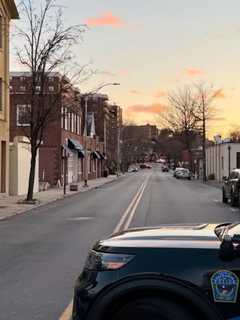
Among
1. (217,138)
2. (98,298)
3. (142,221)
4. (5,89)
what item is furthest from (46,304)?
(217,138)

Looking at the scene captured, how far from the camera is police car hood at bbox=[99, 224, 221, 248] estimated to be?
4520 millimetres

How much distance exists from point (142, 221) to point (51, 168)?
111 feet

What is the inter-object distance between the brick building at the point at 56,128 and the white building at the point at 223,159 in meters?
15.6

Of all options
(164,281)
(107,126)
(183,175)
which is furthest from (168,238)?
(107,126)

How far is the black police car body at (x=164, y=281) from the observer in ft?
13.9

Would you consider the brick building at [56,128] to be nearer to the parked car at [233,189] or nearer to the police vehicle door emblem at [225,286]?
the parked car at [233,189]

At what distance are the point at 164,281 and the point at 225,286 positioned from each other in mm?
430

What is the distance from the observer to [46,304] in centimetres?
755

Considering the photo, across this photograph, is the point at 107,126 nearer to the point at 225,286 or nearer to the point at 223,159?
the point at 223,159

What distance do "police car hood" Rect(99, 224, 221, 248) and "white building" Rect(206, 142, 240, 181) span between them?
55230 millimetres

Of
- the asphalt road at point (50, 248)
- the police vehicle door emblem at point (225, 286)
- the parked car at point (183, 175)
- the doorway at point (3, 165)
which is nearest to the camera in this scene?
the police vehicle door emblem at point (225, 286)

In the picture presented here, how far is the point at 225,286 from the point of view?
421cm

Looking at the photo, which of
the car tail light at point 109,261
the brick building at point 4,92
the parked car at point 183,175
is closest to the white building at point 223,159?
the parked car at point 183,175

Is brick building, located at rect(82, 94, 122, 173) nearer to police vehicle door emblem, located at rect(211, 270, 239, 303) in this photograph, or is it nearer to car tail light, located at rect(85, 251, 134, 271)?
car tail light, located at rect(85, 251, 134, 271)
